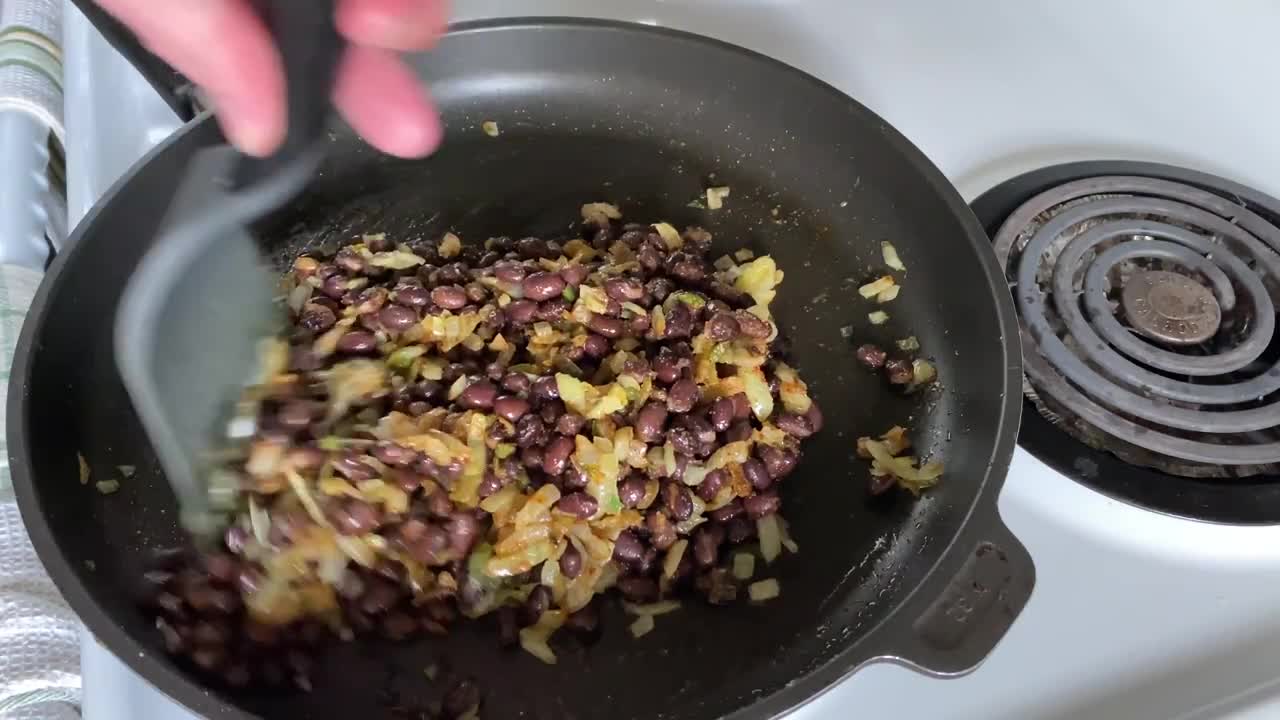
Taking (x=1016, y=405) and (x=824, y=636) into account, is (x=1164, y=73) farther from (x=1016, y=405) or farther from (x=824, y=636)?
(x=824, y=636)

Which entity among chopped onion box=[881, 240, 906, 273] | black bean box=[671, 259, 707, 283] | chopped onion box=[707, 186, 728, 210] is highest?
chopped onion box=[881, 240, 906, 273]

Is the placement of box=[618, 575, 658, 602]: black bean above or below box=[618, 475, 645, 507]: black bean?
below

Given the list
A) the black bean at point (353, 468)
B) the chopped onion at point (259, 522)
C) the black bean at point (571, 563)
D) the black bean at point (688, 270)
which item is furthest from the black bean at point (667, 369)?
the chopped onion at point (259, 522)

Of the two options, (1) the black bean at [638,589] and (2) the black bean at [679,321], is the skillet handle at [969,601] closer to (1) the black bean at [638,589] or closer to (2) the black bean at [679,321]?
(1) the black bean at [638,589]

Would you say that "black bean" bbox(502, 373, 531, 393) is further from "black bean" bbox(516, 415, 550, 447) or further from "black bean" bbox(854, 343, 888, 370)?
"black bean" bbox(854, 343, 888, 370)

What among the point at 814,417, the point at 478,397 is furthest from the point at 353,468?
the point at 814,417

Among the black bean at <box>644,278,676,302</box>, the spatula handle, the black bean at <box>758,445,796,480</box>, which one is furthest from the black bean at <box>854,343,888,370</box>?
the spatula handle

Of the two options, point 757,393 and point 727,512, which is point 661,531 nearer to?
point 727,512

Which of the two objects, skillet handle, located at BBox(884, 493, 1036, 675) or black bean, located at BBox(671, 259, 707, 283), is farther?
black bean, located at BBox(671, 259, 707, 283)
